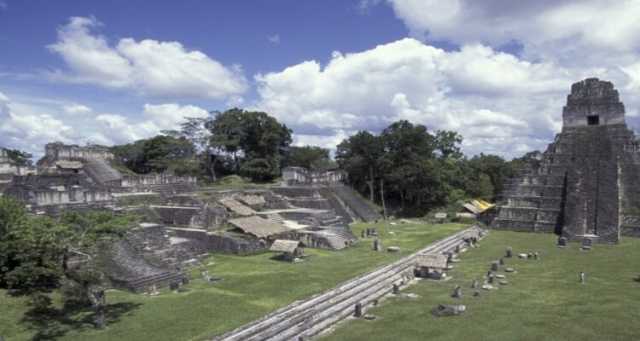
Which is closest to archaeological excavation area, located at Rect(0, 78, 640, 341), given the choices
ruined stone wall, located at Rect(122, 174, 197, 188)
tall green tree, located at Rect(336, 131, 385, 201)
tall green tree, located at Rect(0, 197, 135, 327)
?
ruined stone wall, located at Rect(122, 174, 197, 188)

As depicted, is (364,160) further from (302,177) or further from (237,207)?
(237,207)

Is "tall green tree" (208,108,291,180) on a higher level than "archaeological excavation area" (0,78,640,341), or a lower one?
higher

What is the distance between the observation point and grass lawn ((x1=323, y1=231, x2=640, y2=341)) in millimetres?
12445

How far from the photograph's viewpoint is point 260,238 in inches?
934

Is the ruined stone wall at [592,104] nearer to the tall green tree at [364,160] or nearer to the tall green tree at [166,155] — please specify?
the tall green tree at [364,160]

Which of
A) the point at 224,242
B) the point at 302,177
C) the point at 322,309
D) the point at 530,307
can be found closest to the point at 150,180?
the point at 302,177

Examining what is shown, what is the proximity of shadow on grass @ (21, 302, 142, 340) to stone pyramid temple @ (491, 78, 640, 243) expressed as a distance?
25435mm

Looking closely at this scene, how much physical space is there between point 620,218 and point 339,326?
23760 mm

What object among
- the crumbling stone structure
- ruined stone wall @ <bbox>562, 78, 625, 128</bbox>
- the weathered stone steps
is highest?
ruined stone wall @ <bbox>562, 78, 625, 128</bbox>

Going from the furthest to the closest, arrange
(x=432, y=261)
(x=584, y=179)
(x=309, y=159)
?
1. (x=309, y=159)
2. (x=584, y=179)
3. (x=432, y=261)

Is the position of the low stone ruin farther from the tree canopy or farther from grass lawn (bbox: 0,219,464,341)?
the tree canopy

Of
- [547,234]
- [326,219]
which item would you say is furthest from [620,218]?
[326,219]

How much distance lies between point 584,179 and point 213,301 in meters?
27.5

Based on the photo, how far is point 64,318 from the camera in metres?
12.8
